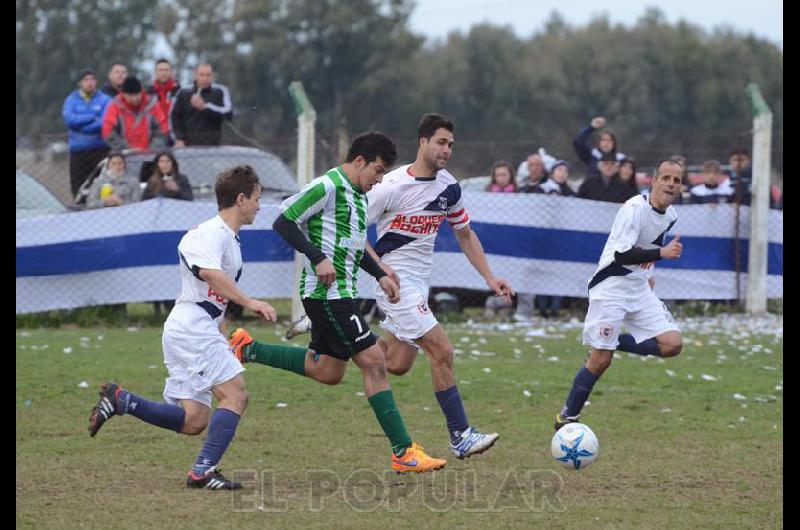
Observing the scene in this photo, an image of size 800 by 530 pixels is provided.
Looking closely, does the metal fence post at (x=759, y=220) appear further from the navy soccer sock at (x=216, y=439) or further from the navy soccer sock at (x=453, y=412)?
the navy soccer sock at (x=216, y=439)

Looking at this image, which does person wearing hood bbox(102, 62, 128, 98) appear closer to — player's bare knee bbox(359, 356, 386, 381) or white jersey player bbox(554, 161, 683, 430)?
white jersey player bbox(554, 161, 683, 430)

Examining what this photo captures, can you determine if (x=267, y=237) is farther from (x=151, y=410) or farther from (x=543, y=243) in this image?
(x=151, y=410)

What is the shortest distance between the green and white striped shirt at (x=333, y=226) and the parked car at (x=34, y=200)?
7.79 m

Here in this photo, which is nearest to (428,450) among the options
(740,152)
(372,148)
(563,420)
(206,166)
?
(563,420)

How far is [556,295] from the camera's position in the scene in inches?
614

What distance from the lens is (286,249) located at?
49.3 feet

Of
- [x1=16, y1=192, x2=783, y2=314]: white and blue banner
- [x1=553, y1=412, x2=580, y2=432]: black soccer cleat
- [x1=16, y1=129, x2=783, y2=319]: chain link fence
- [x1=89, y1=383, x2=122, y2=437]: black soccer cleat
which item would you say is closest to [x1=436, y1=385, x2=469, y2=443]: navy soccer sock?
[x1=553, y1=412, x2=580, y2=432]: black soccer cleat

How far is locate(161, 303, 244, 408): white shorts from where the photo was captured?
23.8ft

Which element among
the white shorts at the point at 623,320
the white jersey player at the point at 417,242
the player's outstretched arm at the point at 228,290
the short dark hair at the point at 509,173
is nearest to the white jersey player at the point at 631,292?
the white shorts at the point at 623,320

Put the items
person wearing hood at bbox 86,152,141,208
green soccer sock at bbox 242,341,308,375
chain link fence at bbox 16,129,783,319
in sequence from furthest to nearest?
1. person wearing hood at bbox 86,152,141,208
2. chain link fence at bbox 16,129,783,319
3. green soccer sock at bbox 242,341,308,375

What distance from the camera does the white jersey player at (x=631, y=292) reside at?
892 centimetres

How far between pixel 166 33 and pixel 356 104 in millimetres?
12025

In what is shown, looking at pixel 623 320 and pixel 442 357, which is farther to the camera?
pixel 623 320

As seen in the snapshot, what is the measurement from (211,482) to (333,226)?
5.31 feet
